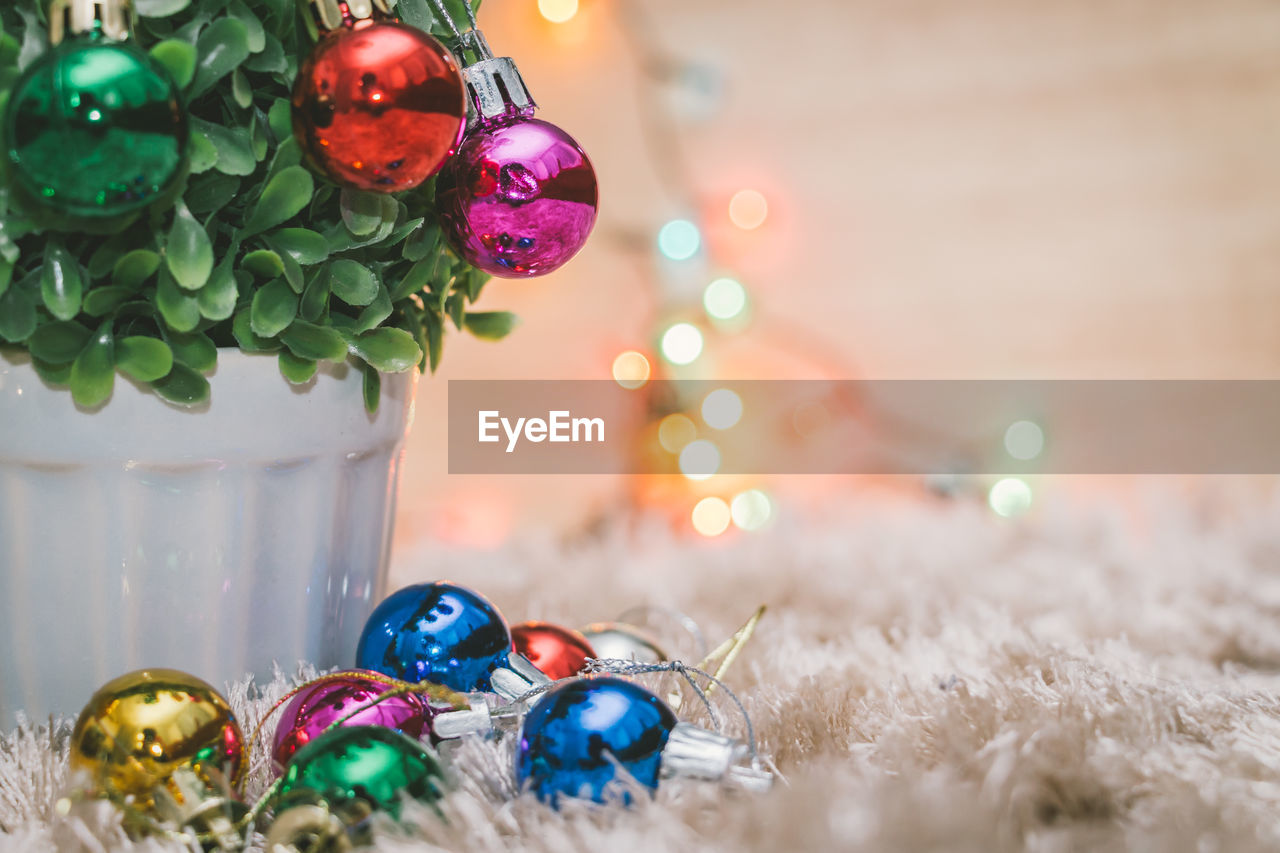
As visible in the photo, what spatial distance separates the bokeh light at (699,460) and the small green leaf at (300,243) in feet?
3.53

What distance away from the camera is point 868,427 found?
1.58 m

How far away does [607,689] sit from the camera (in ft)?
1.33

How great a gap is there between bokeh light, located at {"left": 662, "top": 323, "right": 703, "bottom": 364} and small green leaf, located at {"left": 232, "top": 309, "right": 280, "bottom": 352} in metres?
1.03

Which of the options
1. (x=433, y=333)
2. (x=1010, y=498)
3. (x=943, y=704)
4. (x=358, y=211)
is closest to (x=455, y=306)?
(x=433, y=333)

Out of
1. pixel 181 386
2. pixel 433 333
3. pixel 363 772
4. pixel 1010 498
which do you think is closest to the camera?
pixel 363 772

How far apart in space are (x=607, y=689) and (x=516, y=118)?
0.99 ft

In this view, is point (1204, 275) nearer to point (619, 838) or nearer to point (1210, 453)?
point (1210, 453)

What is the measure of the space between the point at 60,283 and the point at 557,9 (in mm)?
1273

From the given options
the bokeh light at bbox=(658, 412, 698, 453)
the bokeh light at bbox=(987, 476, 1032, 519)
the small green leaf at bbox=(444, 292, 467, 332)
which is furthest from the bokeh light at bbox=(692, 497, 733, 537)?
the small green leaf at bbox=(444, 292, 467, 332)

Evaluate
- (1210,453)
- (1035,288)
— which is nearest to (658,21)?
(1035,288)

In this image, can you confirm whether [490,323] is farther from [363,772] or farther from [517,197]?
[363,772]

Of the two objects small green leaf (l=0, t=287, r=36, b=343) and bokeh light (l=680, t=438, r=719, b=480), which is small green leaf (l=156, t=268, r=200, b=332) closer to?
small green leaf (l=0, t=287, r=36, b=343)

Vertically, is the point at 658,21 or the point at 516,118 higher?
the point at 658,21

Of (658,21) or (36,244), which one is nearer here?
(36,244)
